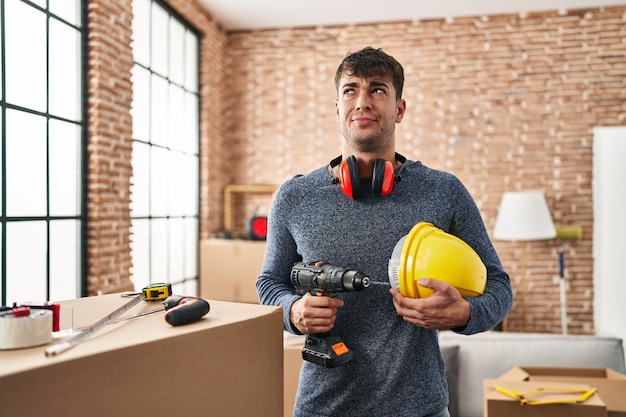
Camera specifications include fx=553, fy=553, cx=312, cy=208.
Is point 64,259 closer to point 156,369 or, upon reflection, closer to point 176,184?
point 176,184

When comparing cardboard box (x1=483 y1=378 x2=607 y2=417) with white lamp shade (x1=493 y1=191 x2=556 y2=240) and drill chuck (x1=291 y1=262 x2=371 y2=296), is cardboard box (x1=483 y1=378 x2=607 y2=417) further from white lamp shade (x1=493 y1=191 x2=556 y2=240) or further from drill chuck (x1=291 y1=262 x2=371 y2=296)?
white lamp shade (x1=493 y1=191 x2=556 y2=240)

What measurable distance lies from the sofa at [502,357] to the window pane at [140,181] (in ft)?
7.74

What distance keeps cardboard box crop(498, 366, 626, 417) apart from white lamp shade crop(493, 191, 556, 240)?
225cm

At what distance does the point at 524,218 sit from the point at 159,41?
3357 mm

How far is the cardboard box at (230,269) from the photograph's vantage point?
15.6 feet

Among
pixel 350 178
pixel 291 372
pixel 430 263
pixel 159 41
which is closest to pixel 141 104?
pixel 159 41

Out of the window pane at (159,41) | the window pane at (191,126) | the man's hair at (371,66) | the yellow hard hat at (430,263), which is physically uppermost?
the window pane at (159,41)

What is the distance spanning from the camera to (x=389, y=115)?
1447 millimetres

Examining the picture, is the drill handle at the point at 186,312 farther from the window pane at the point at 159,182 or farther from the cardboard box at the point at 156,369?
the window pane at the point at 159,182

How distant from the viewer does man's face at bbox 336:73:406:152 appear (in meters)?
1.42

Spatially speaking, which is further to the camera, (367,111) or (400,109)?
(400,109)

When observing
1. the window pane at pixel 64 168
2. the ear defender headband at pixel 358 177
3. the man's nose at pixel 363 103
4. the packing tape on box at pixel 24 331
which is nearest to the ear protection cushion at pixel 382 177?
the ear defender headband at pixel 358 177

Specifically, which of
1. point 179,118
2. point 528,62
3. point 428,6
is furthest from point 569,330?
point 179,118

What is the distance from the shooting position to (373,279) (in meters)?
1.37
